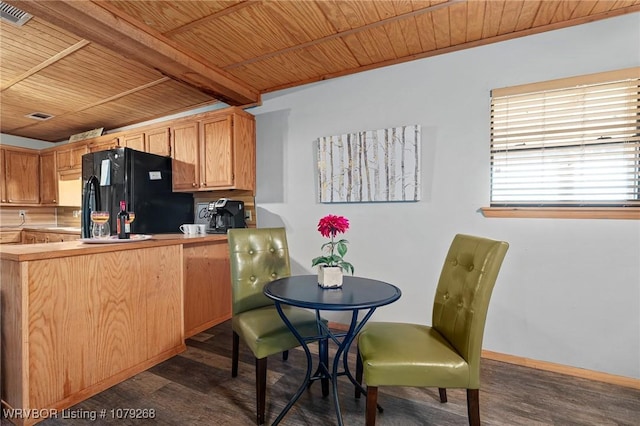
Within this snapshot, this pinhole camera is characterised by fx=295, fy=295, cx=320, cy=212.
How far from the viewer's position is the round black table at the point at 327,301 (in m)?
1.38

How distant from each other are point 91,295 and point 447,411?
7.43ft

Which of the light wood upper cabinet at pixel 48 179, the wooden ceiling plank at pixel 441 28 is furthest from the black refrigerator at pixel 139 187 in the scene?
the wooden ceiling plank at pixel 441 28

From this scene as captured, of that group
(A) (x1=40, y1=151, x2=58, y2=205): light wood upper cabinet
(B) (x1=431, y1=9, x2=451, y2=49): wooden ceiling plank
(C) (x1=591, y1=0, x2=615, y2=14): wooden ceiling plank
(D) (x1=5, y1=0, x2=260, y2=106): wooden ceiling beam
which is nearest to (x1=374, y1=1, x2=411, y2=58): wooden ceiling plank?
(B) (x1=431, y1=9, x2=451, y2=49): wooden ceiling plank

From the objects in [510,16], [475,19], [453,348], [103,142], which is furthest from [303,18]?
[103,142]

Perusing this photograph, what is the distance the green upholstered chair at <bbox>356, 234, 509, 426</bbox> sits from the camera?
133cm

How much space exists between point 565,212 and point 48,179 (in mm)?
6705

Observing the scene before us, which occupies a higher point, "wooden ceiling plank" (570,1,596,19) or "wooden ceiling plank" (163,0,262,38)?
"wooden ceiling plank" (163,0,262,38)

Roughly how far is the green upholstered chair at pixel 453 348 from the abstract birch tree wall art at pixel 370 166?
110 centimetres

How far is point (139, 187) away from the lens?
3.19 meters

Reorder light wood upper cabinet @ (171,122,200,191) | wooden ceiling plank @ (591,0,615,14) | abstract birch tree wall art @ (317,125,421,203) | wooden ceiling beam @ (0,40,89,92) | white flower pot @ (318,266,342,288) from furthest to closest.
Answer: light wood upper cabinet @ (171,122,200,191) → abstract birch tree wall art @ (317,125,421,203) → wooden ceiling beam @ (0,40,89,92) → wooden ceiling plank @ (591,0,615,14) → white flower pot @ (318,266,342,288)

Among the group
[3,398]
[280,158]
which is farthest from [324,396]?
[280,158]

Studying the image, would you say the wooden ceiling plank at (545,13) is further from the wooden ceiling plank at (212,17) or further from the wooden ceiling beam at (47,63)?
the wooden ceiling beam at (47,63)

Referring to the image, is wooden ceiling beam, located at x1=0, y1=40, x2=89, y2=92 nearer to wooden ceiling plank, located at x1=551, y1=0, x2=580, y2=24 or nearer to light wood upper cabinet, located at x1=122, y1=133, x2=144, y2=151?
light wood upper cabinet, located at x1=122, y1=133, x2=144, y2=151

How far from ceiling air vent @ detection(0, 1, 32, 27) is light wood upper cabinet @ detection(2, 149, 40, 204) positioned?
3565 mm
